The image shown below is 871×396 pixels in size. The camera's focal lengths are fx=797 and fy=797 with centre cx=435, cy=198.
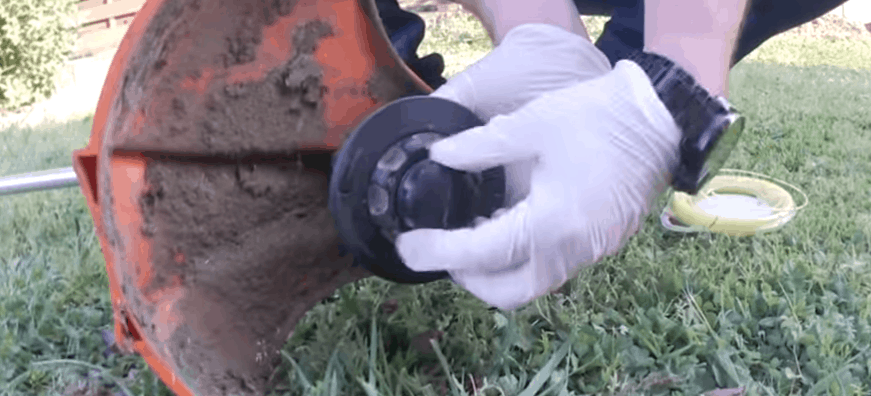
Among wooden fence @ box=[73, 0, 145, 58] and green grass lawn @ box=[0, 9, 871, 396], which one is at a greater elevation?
green grass lawn @ box=[0, 9, 871, 396]

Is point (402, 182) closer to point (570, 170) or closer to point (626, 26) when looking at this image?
point (570, 170)

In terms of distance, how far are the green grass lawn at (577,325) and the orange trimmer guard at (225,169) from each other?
0.11 meters

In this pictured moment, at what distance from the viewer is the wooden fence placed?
6.58m

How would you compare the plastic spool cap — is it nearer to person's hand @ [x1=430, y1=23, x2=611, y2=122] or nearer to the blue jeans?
the blue jeans

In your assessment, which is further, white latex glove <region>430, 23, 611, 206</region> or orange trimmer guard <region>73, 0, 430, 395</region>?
white latex glove <region>430, 23, 611, 206</region>

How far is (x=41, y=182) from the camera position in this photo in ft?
4.52

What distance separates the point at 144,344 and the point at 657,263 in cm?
99

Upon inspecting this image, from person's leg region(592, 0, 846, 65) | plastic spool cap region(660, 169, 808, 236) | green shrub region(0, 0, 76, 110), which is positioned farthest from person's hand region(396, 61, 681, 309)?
green shrub region(0, 0, 76, 110)

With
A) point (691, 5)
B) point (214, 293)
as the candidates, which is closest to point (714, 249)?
point (691, 5)

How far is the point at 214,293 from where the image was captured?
106cm

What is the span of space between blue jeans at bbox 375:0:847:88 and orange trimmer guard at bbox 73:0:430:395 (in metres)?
0.21

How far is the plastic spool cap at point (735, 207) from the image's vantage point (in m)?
1.71

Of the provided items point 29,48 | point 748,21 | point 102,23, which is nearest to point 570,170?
point 748,21

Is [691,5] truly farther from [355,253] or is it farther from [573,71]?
[355,253]
